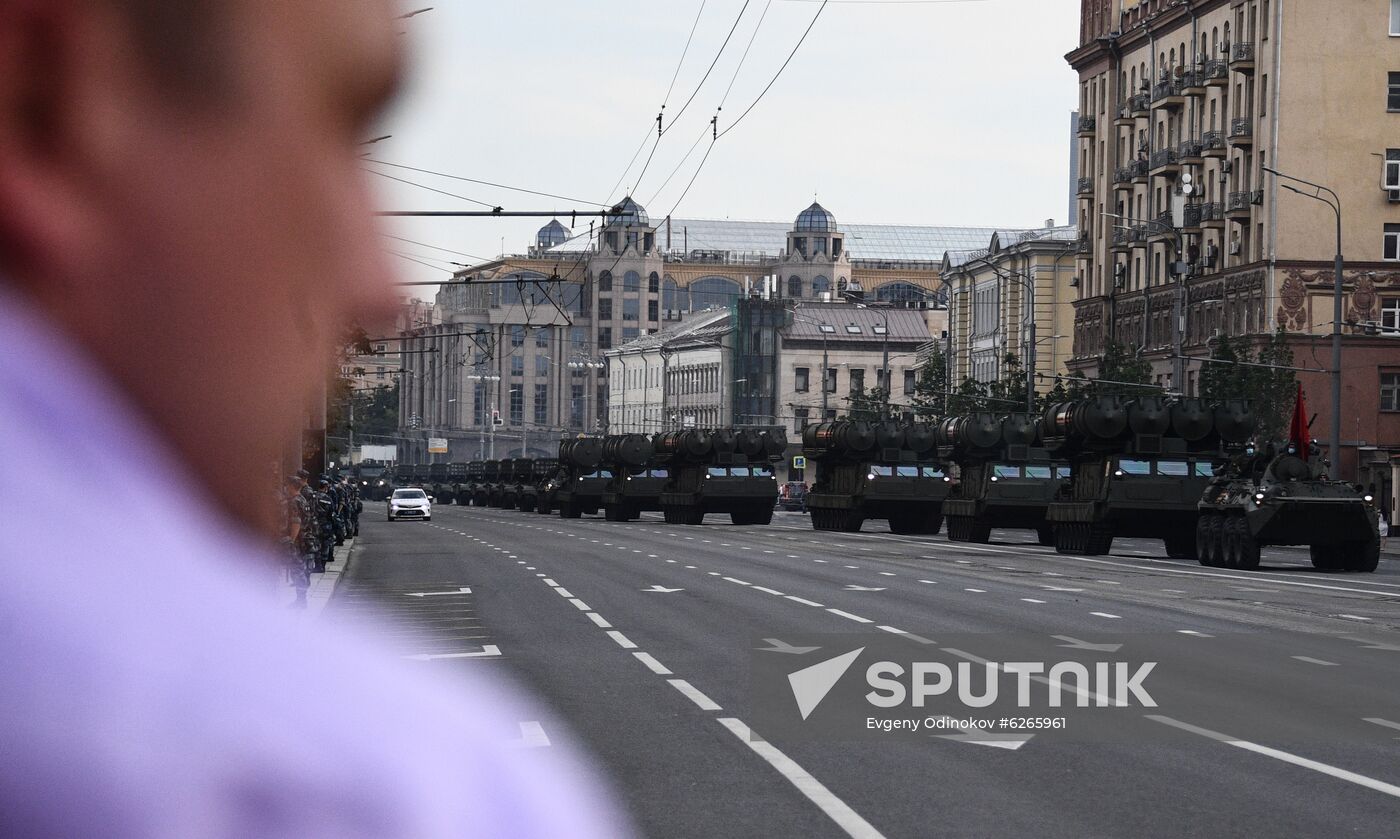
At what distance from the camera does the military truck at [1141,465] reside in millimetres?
46000

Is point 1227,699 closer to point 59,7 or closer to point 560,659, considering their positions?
point 560,659

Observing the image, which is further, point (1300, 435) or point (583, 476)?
point (583, 476)

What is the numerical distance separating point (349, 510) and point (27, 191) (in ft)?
181

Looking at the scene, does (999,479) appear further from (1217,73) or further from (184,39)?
(184,39)

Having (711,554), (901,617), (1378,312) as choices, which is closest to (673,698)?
(901,617)

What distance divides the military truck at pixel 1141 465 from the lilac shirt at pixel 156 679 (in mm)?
45212

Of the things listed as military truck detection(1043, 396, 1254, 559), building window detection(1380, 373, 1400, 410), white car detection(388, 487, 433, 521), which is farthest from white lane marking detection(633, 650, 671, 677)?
white car detection(388, 487, 433, 521)

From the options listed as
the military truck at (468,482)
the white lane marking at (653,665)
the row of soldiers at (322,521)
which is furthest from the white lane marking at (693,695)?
the military truck at (468,482)

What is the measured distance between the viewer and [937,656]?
18156mm

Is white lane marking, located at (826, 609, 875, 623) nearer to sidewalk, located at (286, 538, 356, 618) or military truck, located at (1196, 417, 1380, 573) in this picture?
sidewalk, located at (286, 538, 356, 618)

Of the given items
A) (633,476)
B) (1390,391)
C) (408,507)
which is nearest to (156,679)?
(1390,391)

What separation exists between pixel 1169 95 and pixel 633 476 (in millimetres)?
28521

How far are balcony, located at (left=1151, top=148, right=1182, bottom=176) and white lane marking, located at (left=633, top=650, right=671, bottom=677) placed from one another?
72968 mm

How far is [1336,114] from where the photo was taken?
77438 mm
